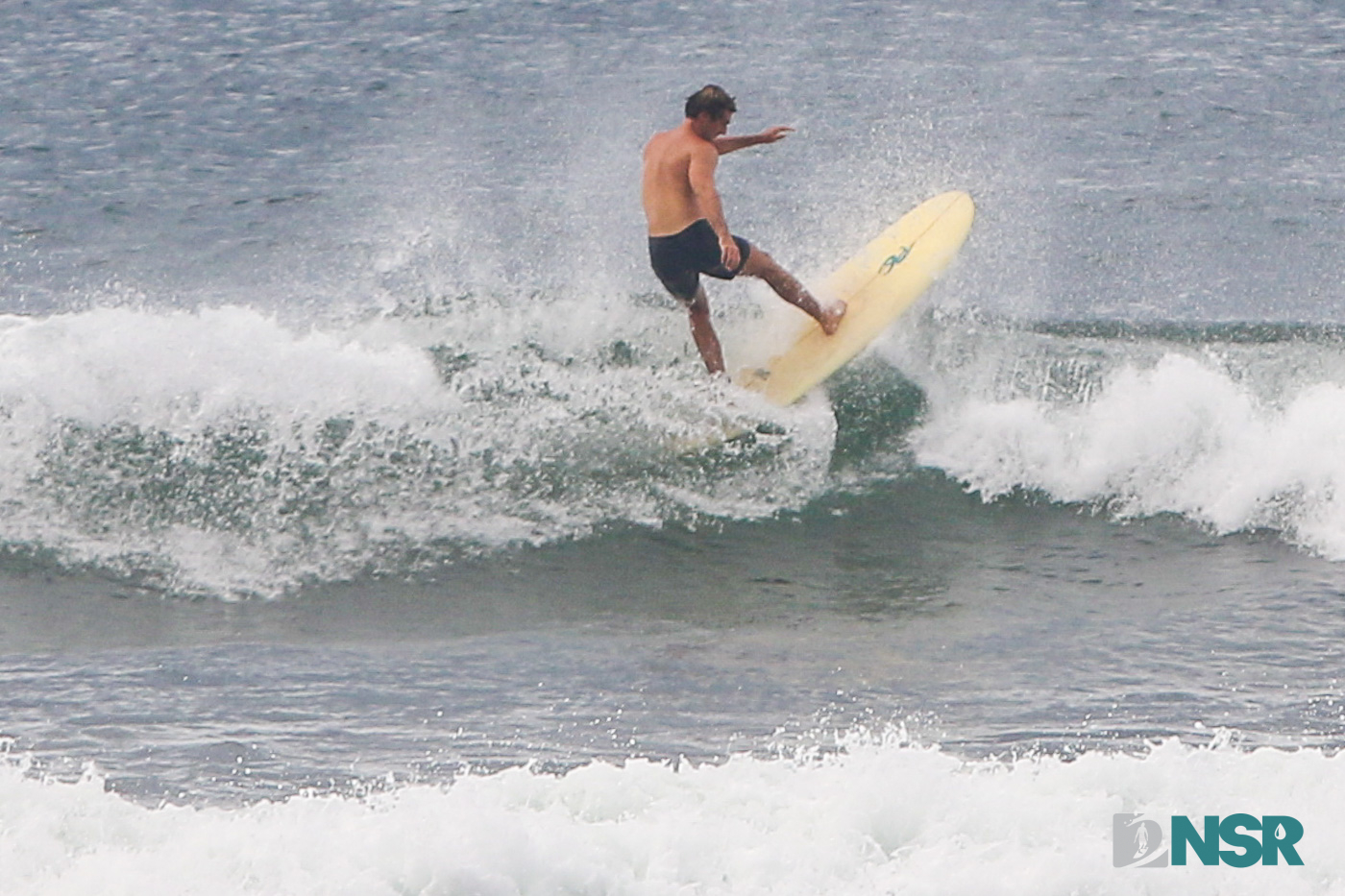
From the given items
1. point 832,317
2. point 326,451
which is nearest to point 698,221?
point 832,317

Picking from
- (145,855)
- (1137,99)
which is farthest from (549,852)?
(1137,99)

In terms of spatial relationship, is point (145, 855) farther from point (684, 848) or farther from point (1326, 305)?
point (1326, 305)

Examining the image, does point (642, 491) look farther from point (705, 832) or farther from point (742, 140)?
point (705, 832)

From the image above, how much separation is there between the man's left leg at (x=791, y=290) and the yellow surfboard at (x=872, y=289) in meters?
0.08

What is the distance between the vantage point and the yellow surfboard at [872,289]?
10.7 m

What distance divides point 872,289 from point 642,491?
6.63ft

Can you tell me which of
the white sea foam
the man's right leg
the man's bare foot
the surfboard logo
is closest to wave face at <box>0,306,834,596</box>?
the man's right leg

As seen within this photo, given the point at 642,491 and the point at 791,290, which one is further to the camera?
the point at 791,290

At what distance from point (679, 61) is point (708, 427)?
8.94 meters

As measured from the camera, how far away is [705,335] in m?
10.6

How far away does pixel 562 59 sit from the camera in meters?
18.7

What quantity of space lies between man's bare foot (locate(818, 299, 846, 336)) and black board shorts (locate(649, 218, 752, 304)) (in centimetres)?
71

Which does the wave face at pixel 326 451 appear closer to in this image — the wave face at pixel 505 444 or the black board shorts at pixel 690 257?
the wave face at pixel 505 444

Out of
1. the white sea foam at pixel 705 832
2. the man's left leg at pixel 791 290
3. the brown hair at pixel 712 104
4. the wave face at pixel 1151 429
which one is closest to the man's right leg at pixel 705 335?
the man's left leg at pixel 791 290
